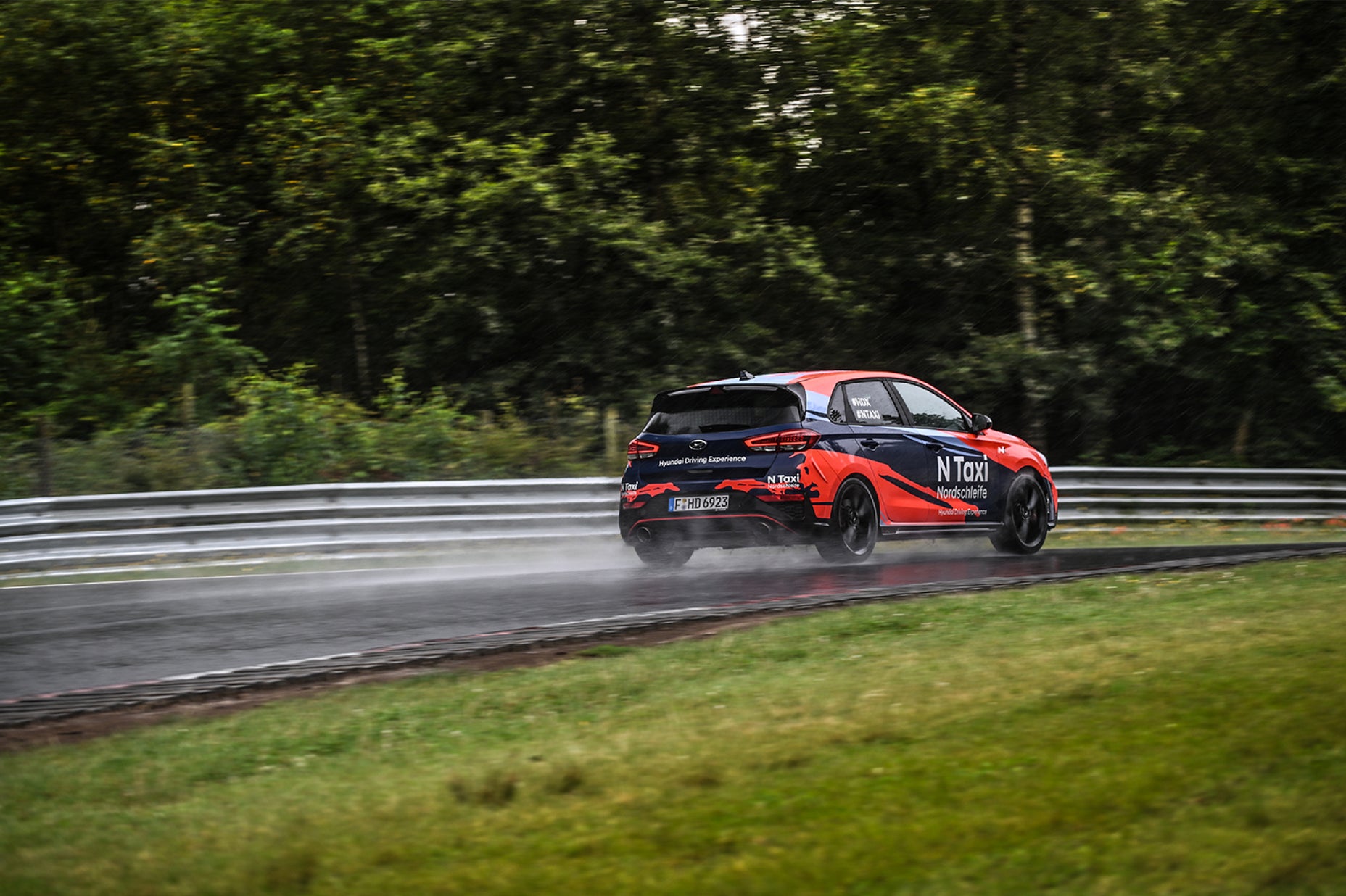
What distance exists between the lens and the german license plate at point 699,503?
12.1 metres

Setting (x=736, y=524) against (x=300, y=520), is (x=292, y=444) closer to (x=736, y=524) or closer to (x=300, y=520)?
(x=300, y=520)

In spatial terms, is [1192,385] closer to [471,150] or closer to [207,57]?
[471,150]

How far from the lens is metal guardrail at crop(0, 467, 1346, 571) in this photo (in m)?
14.5

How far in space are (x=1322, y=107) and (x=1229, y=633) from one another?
835 inches

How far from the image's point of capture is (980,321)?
25.2m

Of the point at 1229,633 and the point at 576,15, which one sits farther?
the point at 576,15

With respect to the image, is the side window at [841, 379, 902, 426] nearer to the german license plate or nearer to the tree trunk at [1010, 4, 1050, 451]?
the german license plate

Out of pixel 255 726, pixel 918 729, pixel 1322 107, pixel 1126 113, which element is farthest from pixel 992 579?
pixel 1322 107

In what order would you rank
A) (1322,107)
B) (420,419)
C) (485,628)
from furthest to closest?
(1322,107) → (420,419) → (485,628)

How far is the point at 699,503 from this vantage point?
12172mm

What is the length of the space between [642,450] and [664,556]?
1255mm

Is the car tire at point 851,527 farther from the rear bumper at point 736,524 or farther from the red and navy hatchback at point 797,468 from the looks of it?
the rear bumper at point 736,524

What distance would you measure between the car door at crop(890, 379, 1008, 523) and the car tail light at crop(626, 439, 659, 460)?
2401mm

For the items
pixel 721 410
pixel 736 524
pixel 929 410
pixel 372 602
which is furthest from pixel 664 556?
pixel 372 602
